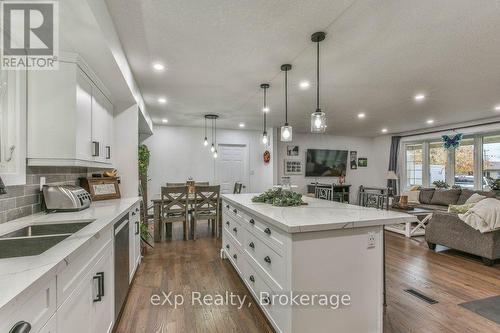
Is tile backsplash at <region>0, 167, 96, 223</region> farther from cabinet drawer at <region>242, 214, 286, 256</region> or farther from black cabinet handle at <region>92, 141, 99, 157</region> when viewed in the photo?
cabinet drawer at <region>242, 214, 286, 256</region>

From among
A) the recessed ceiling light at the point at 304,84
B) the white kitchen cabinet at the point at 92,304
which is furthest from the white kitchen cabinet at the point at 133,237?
the recessed ceiling light at the point at 304,84

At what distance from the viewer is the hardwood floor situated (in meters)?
2.02

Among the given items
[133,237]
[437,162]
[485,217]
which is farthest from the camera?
[437,162]

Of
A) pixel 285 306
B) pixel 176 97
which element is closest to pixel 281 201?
pixel 285 306

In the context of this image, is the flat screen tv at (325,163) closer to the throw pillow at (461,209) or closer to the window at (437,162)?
the window at (437,162)

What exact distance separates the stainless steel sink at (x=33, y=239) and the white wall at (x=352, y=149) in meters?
6.45

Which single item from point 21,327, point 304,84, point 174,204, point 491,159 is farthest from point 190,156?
point 491,159

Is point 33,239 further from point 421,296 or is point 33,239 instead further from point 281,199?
point 421,296

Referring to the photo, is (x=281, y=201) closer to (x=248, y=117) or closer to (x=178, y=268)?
(x=178, y=268)

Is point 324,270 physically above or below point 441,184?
below

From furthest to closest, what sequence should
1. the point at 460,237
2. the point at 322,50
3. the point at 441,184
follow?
the point at 441,184 < the point at 460,237 < the point at 322,50

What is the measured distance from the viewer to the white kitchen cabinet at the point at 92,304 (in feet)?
3.68

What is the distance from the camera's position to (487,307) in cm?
226

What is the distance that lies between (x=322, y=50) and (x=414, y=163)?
6.75m
